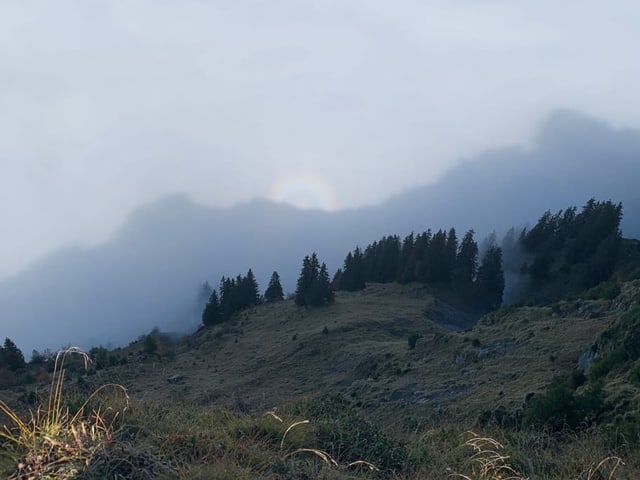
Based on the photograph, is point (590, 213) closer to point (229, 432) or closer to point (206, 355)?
point (206, 355)

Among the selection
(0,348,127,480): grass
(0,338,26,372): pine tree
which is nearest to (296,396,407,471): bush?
(0,348,127,480): grass

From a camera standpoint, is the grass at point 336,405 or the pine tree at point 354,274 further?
the pine tree at point 354,274

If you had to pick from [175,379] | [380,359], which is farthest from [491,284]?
[175,379]

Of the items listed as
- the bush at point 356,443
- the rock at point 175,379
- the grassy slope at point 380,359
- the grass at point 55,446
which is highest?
the grass at point 55,446

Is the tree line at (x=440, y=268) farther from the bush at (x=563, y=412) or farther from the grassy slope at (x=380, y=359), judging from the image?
the bush at (x=563, y=412)

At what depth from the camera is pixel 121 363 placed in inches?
1594

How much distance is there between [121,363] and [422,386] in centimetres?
2136

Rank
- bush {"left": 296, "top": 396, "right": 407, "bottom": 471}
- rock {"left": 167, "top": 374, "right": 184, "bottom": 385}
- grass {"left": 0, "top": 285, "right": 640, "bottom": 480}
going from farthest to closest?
rock {"left": 167, "top": 374, "right": 184, "bottom": 385}
bush {"left": 296, "top": 396, "right": 407, "bottom": 471}
grass {"left": 0, "top": 285, "right": 640, "bottom": 480}

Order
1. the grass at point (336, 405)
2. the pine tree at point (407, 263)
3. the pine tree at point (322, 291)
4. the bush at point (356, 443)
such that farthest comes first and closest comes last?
the pine tree at point (407, 263)
the pine tree at point (322, 291)
the bush at point (356, 443)
the grass at point (336, 405)

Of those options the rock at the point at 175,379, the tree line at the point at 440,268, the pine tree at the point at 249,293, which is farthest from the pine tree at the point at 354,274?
the rock at the point at 175,379

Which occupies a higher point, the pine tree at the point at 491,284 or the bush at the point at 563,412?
the bush at the point at 563,412

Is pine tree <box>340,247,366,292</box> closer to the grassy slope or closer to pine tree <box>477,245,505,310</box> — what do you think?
the grassy slope

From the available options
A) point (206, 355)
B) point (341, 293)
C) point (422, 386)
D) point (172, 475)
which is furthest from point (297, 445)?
point (341, 293)

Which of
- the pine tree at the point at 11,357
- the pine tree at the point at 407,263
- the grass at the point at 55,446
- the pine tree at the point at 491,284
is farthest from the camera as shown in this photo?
the pine tree at the point at 407,263
